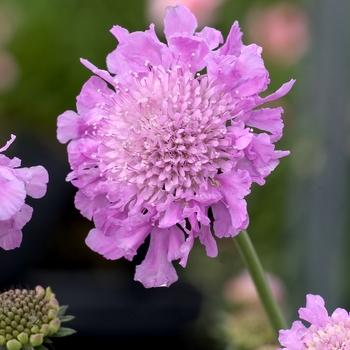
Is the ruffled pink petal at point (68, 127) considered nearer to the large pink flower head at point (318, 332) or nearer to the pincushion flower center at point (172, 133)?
the pincushion flower center at point (172, 133)

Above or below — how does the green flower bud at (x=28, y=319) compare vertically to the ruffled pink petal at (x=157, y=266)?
below

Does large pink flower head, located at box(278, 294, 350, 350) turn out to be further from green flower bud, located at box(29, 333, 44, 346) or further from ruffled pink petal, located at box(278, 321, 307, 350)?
green flower bud, located at box(29, 333, 44, 346)

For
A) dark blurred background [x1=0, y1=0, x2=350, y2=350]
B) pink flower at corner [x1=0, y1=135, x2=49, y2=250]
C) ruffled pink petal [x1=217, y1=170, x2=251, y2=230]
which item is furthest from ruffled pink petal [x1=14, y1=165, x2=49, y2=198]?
dark blurred background [x1=0, y1=0, x2=350, y2=350]

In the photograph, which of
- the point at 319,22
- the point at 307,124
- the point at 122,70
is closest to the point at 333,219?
the point at 307,124

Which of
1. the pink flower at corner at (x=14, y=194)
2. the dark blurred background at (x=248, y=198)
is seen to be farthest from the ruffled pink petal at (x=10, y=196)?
the dark blurred background at (x=248, y=198)

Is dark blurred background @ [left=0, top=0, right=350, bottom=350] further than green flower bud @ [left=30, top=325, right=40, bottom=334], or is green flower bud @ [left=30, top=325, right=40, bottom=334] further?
dark blurred background @ [left=0, top=0, right=350, bottom=350]

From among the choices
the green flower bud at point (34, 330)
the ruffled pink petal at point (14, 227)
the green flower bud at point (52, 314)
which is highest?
the ruffled pink petal at point (14, 227)

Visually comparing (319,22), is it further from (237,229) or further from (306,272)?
(237,229)
